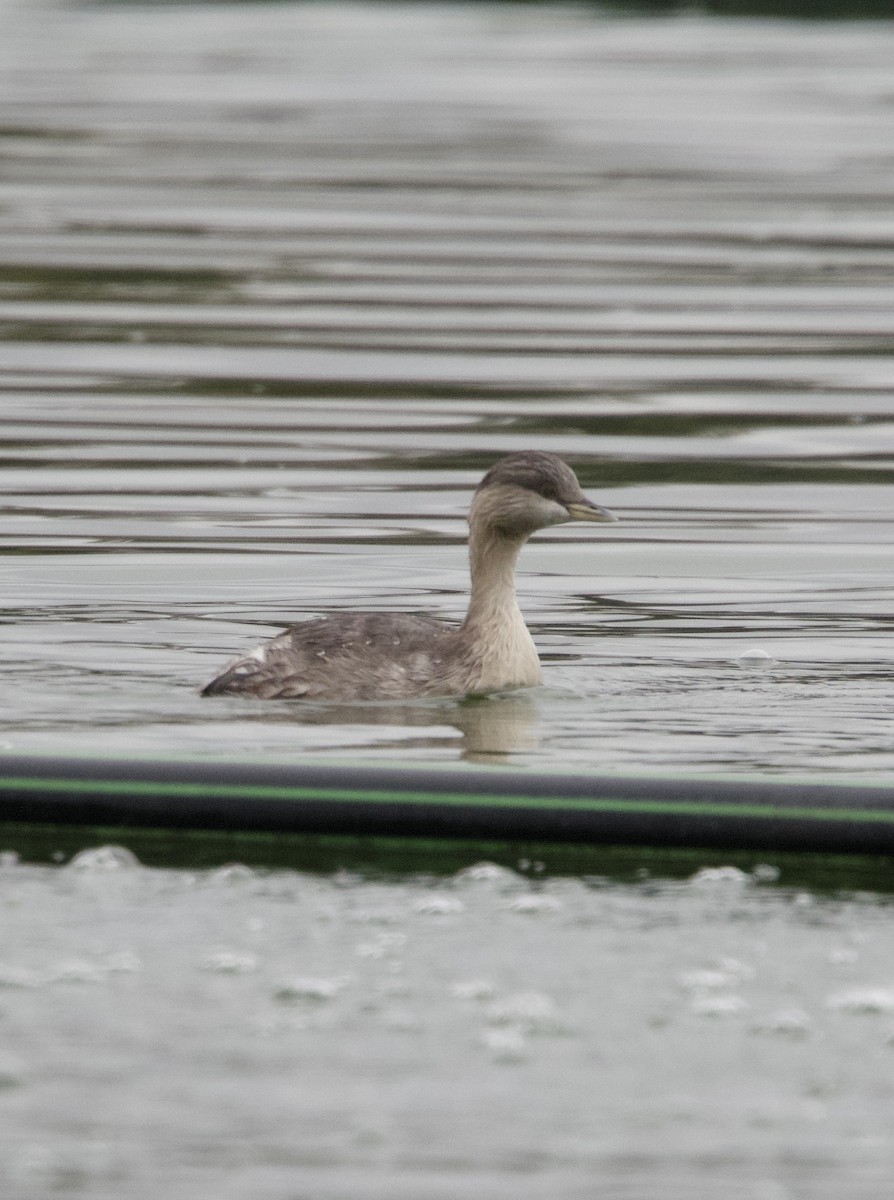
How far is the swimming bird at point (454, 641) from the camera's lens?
9055mm

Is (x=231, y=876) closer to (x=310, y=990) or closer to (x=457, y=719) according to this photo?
(x=310, y=990)

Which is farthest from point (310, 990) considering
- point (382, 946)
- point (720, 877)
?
point (720, 877)

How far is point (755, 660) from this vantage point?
9820 mm

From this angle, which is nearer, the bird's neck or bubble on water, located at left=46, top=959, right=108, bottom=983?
bubble on water, located at left=46, top=959, right=108, bottom=983

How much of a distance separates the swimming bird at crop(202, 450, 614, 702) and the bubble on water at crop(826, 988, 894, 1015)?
333 cm

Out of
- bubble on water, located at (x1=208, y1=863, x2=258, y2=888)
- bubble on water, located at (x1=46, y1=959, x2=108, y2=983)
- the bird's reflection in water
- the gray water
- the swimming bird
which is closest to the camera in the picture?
the gray water

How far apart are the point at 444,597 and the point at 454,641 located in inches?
75.6

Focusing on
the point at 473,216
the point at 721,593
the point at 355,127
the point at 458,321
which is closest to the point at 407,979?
the point at 721,593

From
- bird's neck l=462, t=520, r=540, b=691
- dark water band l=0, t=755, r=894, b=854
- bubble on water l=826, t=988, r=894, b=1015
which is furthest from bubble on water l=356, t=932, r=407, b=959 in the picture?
bird's neck l=462, t=520, r=540, b=691

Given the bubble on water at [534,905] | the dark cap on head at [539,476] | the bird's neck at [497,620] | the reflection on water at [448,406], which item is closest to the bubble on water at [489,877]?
the bubble on water at [534,905]

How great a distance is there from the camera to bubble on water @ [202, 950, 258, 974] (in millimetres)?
6166

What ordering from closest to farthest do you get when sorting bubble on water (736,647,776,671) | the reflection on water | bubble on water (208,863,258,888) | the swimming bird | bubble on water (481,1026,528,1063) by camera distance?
bubble on water (481,1026,528,1063) < bubble on water (208,863,258,888) < the swimming bird < the reflection on water < bubble on water (736,647,776,671)

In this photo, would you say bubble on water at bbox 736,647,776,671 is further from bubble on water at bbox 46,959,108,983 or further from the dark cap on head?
bubble on water at bbox 46,959,108,983

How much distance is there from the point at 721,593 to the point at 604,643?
1171 mm
